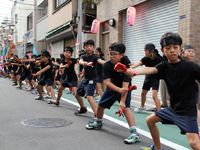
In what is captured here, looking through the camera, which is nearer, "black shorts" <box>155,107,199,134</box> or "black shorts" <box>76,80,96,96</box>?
"black shorts" <box>155,107,199,134</box>

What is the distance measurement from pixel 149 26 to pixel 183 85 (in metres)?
7.23

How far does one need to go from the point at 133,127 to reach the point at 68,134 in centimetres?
129

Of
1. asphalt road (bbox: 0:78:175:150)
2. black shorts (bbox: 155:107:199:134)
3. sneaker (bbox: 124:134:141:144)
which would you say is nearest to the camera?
black shorts (bbox: 155:107:199:134)

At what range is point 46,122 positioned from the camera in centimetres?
541

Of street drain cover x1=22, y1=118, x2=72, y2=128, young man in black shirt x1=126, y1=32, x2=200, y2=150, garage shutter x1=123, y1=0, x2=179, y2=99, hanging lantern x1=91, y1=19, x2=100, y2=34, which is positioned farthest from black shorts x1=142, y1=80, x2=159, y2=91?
hanging lantern x1=91, y1=19, x2=100, y2=34

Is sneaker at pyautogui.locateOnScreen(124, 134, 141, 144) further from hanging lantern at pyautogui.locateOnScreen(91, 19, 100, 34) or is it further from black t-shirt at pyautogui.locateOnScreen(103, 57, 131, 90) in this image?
hanging lantern at pyautogui.locateOnScreen(91, 19, 100, 34)

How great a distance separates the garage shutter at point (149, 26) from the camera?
8469 millimetres

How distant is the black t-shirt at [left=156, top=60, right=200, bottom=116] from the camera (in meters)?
2.80

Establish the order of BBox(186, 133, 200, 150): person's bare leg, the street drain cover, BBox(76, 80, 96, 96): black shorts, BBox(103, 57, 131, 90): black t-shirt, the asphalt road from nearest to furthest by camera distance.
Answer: BBox(186, 133, 200, 150): person's bare leg → the asphalt road → BBox(103, 57, 131, 90): black t-shirt → the street drain cover → BBox(76, 80, 96, 96): black shorts

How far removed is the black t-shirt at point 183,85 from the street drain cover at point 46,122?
2986 mm

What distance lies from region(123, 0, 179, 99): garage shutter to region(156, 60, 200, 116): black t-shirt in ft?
18.7

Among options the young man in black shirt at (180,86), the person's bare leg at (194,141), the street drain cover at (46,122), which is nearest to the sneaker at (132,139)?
the young man in black shirt at (180,86)

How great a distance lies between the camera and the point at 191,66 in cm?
280

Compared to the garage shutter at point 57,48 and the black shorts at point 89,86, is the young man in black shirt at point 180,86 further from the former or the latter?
the garage shutter at point 57,48
